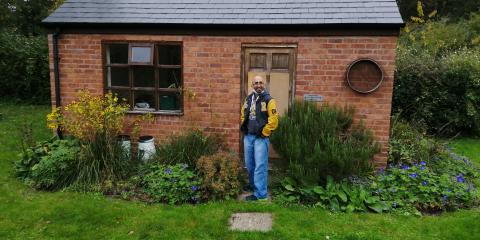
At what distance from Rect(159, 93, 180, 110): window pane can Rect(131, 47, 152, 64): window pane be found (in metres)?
0.70

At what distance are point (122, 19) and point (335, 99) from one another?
13.3 feet

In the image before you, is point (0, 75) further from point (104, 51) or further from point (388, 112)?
point (388, 112)

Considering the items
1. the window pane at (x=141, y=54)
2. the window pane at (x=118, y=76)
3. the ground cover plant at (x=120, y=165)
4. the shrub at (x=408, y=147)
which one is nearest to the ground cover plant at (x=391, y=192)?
the shrub at (x=408, y=147)

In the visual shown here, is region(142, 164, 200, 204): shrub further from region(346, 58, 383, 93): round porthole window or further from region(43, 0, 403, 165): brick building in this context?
region(346, 58, 383, 93): round porthole window

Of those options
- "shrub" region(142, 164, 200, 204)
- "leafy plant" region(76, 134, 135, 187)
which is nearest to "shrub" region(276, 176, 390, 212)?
"shrub" region(142, 164, 200, 204)

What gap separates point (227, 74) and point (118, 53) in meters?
2.16

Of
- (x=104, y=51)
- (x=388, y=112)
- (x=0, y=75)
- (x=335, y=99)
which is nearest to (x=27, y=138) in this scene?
(x=104, y=51)

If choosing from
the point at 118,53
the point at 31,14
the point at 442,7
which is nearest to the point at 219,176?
the point at 118,53

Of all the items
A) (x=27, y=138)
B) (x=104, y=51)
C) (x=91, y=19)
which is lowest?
(x=27, y=138)

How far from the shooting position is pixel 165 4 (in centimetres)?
766

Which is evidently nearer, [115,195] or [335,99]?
[115,195]

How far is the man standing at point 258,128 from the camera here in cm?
564

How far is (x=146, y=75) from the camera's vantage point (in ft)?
25.0

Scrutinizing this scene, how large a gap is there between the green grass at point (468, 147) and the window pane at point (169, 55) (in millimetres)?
6196
